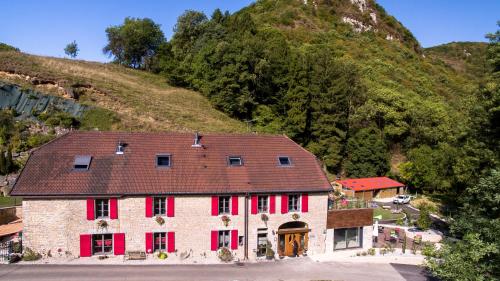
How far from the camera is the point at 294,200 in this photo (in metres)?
25.8

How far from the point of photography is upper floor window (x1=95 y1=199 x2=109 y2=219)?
23.1 meters

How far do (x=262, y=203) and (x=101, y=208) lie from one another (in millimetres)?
9953

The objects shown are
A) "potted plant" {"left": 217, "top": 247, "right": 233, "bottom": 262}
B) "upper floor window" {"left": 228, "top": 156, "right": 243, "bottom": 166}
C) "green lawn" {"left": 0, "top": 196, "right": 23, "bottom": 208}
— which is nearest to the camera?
"potted plant" {"left": 217, "top": 247, "right": 233, "bottom": 262}

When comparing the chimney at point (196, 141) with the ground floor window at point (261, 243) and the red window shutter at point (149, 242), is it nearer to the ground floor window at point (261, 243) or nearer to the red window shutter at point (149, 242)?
the red window shutter at point (149, 242)

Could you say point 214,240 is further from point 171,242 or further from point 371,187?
point 371,187

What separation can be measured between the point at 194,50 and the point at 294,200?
47816mm

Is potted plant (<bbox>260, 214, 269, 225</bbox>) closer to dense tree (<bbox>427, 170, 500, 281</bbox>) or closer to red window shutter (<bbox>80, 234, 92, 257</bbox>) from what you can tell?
dense tree (<bbox>427, 170, 500, 281</bbox>)

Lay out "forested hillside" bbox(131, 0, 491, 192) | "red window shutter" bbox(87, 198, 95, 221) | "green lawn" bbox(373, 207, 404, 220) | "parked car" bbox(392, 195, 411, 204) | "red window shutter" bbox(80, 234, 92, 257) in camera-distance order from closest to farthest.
Result: "red window shutter" bbox(87, 198, 95, 221)
"red window shutter" bbox(80, 234, 92, 257)
"green lawn" bbox(373, 207, 404, 220)
"parked car" bbox(392, 195, 411, 204)
"forested hillside" bbox(131, 0, 491, 192)

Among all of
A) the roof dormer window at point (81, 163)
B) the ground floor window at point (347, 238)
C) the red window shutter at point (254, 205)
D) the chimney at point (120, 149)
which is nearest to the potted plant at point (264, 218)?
the red window shutter at point (254, 205)

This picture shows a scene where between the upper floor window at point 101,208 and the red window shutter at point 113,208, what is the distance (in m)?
0.30

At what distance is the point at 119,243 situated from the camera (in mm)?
23406

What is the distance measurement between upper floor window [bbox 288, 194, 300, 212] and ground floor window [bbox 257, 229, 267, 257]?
243 centimetres

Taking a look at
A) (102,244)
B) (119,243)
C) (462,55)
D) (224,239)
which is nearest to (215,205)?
(224,239)

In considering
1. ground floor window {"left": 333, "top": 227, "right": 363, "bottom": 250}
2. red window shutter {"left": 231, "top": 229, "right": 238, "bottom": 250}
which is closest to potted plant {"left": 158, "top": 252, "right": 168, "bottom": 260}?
red window shutter {"left": 231, "top": 229, "right": 238, "bottom": 250}
